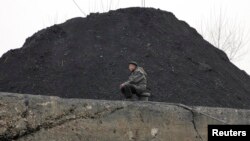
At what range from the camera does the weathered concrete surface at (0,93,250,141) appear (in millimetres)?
6113

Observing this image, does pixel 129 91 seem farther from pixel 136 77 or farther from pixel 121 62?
pixel 121 62

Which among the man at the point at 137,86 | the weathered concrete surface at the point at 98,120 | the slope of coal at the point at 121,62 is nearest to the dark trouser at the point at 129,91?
the man at the point at 137,86

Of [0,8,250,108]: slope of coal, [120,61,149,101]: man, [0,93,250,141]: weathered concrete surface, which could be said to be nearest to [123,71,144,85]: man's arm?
[120,61,149,101]: man

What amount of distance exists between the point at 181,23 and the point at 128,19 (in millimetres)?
1781

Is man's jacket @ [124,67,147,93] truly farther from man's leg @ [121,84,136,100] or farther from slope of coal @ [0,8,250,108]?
slope of coal @ [0,8,250,108]

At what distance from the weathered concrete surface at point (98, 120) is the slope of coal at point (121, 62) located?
3.29m

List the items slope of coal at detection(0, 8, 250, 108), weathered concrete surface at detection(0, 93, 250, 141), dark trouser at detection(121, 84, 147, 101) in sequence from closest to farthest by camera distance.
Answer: weathered concrete surface at detection(0, 93, 250, 141) → dark trouser at detection(121, 84, 147, 101) → slope of coal at detection(0, 8, 250, 108)

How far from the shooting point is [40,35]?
549 inches

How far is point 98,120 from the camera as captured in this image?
6.79 metres

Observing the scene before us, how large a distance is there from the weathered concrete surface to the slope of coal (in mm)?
3295

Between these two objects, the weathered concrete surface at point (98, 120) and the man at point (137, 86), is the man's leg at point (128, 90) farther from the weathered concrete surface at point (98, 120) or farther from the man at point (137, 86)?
the weathered concrete surface at point (98, 120)

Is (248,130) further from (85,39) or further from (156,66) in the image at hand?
(85,39)

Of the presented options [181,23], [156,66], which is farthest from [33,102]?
[181,23]

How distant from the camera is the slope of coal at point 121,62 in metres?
11.4
